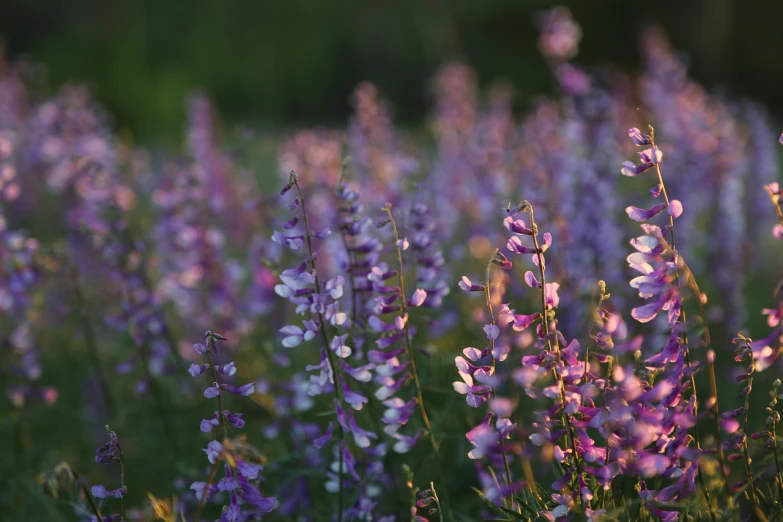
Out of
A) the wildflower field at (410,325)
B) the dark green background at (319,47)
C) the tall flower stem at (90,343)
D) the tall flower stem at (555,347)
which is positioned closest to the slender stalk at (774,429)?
the wildflower field at (410,325)

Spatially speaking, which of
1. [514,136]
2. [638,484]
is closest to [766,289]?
[514,136]

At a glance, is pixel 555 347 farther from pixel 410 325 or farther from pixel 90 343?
pixel 90 343

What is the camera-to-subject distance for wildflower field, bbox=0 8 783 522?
1.46 meters

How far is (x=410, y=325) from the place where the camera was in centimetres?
271

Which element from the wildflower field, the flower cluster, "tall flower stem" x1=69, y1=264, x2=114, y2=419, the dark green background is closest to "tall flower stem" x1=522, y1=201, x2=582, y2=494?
the wildflower field

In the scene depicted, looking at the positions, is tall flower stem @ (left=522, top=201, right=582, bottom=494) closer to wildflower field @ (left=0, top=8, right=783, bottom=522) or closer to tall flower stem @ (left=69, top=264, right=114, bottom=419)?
wildflower field @ (left=0, top=8, right=783, bottom=522)

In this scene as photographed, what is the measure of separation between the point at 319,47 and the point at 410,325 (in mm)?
11483

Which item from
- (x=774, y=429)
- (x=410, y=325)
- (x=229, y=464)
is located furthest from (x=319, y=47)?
(x=774, y=429)

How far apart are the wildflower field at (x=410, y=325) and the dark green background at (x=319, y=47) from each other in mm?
6862

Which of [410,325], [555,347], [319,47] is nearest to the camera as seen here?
[555,347]

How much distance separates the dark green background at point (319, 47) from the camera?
1095cm

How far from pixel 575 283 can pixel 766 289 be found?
7.41ft

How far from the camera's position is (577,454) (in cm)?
149

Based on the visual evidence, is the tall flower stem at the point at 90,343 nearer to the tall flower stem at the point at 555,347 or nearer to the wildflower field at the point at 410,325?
the wildflower field at the point at 410,325
